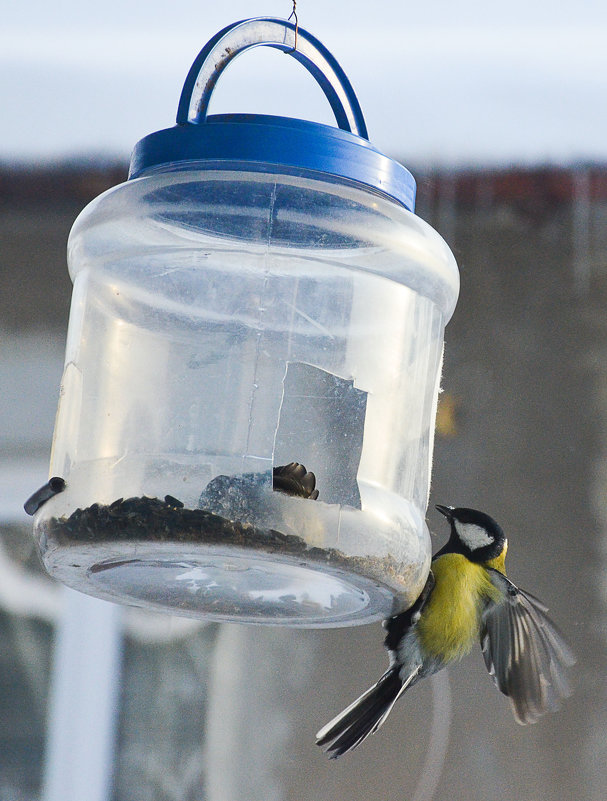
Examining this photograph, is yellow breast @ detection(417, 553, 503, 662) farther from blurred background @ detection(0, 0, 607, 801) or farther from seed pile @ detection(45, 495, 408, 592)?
blurred background @ detection(0, 0, 607, 801)

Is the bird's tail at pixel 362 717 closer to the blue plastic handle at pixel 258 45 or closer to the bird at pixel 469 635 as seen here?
the bird at pixel 469 635

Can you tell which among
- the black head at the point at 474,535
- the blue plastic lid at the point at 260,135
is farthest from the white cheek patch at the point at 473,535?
the blue plastic lid at the point at 260,135

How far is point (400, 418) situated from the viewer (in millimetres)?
1568

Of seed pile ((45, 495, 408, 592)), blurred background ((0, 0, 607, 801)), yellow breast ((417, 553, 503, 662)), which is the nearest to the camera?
seed pile ((45, 495, 408, 592))

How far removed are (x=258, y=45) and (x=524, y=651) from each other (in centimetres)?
112

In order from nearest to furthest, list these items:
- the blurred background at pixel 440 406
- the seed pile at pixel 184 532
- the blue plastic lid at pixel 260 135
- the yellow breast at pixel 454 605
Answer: the seed pile at pixel 184 532
the blue plastic lid at pixel 260 135
the yellow breast at pixel 454 605
the blurred background at pixel 440 406

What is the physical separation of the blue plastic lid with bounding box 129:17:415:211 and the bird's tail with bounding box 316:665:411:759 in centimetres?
95

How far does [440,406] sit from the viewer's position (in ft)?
11.3

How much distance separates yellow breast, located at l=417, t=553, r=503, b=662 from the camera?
197cm

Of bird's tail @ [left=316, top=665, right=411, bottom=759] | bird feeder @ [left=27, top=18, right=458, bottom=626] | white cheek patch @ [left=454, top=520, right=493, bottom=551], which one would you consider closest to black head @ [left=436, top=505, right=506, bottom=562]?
white cheek patch @ [left=454, top=520, right=493, bottom=551]

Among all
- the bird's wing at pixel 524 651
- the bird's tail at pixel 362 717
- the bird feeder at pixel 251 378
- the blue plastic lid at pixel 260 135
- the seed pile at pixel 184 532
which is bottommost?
the bird's tail at pixel 362 717

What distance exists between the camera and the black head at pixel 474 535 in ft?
6.76

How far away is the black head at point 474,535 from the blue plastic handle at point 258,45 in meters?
0.84

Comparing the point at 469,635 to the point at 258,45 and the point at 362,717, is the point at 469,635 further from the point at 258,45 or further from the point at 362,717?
the point at 258,45
